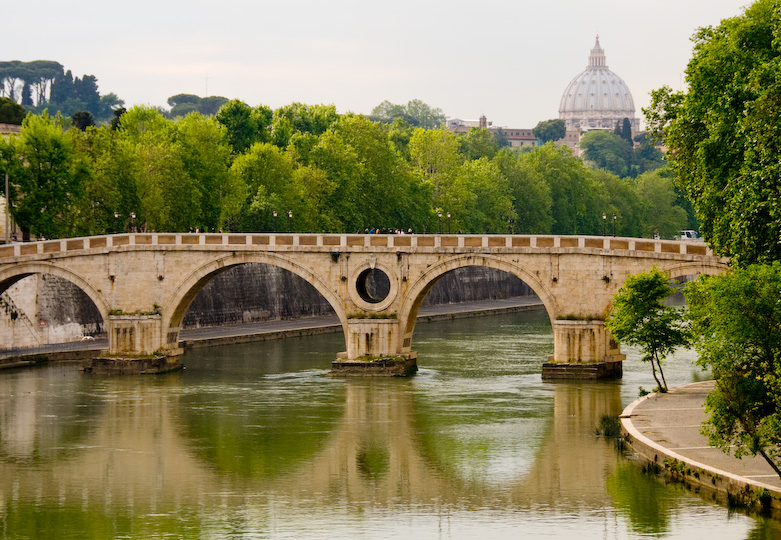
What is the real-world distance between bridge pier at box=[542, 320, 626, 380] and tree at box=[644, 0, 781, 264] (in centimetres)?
855

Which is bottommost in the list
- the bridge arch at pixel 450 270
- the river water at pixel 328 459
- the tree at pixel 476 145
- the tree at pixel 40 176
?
the river water at pixel 328 459

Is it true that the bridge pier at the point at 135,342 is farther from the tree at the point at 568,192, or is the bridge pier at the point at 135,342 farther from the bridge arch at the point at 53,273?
the tree at the point at 568,192

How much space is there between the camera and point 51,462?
4272 centimetres

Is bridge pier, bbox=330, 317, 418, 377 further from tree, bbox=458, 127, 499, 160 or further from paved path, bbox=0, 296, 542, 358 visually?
tree, bbox=458, 127, 499, 160

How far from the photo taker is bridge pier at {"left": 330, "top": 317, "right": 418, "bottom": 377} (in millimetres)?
60188

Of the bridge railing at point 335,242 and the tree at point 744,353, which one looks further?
the bridge railing at point 335,242

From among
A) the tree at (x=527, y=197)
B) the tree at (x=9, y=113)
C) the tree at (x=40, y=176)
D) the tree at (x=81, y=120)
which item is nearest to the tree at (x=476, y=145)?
the tree at (x=527, y=197)

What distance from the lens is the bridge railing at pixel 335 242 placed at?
58531 mm

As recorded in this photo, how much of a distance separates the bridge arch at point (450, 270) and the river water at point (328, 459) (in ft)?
8.60

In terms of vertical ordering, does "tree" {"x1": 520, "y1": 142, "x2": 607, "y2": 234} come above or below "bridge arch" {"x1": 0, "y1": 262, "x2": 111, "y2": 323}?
above

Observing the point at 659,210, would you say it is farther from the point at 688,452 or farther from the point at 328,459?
the point at 688,452

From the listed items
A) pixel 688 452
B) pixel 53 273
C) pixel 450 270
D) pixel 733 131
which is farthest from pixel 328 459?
pixel 53 273

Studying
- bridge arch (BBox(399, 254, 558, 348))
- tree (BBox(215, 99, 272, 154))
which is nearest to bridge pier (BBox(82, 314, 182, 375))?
bridge arch (BBox(399, 254, 558, 348))

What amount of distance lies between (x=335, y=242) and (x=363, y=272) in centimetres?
174
